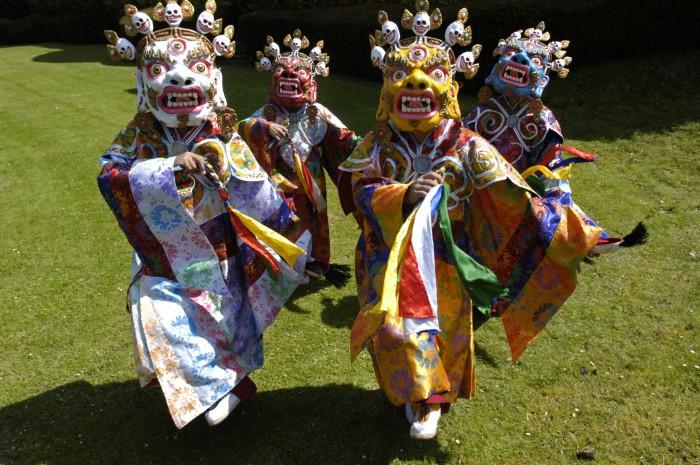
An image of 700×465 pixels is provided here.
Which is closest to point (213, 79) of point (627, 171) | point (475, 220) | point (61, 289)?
point (475, 220)

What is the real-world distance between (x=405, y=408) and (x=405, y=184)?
1.41 m

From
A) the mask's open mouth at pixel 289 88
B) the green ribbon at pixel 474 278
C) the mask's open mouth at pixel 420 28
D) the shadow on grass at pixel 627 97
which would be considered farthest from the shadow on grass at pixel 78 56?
the green ribbon at pixel 474 278

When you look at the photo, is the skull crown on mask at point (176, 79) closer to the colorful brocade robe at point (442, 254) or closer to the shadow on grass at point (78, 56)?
the colorful brocade robe at point (442, 254)

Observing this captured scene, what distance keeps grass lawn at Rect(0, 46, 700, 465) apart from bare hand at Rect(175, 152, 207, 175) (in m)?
1.60

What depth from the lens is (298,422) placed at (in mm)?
3869

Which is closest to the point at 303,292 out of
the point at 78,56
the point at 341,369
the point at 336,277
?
the point at 336,277

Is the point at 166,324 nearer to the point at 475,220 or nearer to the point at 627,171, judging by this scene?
the point at 475,220

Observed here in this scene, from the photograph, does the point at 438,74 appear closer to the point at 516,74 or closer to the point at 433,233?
the point at 433,233

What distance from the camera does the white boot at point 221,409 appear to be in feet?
11.2

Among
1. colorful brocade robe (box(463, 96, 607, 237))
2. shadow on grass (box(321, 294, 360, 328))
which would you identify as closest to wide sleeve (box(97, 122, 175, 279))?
shadow on grass (box(321, 294, 360, 328))

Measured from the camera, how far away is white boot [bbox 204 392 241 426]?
11.2 feet

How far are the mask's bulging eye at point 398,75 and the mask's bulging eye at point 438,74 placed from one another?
141 millimetres

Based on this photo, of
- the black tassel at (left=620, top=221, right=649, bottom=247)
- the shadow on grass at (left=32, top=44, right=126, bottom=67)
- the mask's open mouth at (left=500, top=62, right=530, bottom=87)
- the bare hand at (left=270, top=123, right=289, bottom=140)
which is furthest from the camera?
the shadow on grass at (left=32, top=44, right=126, bottom=67)

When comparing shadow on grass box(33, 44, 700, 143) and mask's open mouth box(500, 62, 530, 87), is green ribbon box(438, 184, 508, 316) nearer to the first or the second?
mask's open mouth box(500, 62, 530, 87)
